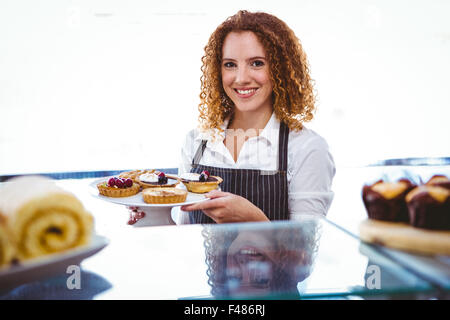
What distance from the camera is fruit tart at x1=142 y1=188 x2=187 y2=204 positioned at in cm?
95

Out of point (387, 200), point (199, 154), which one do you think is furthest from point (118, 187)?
point (387, 200)

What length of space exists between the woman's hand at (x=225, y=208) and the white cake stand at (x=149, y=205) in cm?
2

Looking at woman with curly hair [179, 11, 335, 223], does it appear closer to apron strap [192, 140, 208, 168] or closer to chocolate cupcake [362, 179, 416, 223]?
apron strap [192, 140, 208, 168]

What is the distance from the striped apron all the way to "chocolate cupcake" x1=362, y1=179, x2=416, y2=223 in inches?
20.8

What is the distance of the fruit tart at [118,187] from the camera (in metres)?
0.98

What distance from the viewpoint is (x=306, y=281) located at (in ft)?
1.84

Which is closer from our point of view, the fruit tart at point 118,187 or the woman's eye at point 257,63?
the fruit tart at point 118,187

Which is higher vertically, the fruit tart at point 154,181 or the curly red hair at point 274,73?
the curly red hair at point 274,73

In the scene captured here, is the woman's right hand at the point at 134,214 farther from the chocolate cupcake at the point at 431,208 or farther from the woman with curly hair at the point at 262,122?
the chocolate cupcake at the point at 431,208

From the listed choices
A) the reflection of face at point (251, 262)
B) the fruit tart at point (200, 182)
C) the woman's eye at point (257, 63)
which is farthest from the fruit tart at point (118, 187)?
the woman's eye at point (257, 63)

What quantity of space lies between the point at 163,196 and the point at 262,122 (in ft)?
1.69

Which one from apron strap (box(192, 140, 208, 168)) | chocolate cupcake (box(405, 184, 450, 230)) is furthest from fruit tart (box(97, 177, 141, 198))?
chocolate cupcake (box(405, 184, 450, 230))

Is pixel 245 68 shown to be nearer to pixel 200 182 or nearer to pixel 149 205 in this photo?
pixel 200 182
